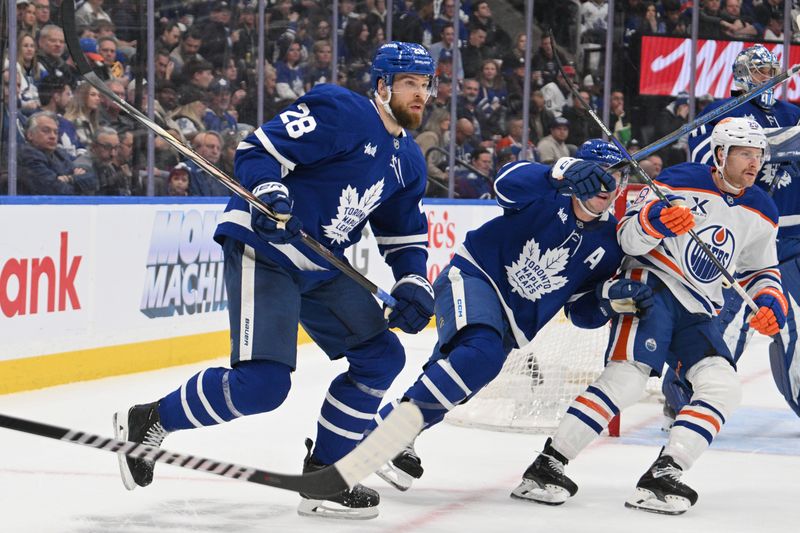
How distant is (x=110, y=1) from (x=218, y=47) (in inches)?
35.4

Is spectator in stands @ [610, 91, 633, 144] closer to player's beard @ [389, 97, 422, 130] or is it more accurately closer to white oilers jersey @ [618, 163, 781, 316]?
white oilers jersey @ [618, 163, 781, 316]

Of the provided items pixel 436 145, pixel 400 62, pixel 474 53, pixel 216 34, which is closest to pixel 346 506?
pixel 400 62

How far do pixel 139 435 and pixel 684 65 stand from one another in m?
7.79

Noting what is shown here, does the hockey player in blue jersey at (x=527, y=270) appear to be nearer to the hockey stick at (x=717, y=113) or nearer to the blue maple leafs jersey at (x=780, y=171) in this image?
→ the hockey stick at (x=717, y=113)

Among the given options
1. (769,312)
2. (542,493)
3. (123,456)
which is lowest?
(542,493)

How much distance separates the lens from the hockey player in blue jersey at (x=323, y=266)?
8.92ft

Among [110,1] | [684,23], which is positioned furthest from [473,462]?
[684,23]

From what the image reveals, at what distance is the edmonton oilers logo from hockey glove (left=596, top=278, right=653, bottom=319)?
0.61 ft

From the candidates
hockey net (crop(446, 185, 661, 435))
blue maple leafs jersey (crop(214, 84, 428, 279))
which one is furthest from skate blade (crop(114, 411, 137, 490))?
hockey net (crop(446, 185, 661, 435))

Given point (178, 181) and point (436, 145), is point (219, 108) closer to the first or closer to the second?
point (178, 181)

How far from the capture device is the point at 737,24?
32.9ft

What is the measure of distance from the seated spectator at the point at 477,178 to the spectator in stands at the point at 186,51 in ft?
7.99

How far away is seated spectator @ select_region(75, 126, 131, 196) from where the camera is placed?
216 inches

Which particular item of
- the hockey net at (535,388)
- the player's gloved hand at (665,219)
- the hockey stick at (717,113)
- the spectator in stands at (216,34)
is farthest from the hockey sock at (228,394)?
the spectator in stands at (216,34)
